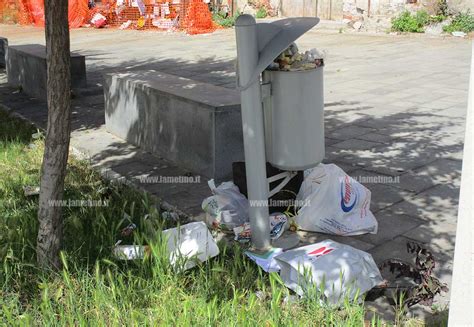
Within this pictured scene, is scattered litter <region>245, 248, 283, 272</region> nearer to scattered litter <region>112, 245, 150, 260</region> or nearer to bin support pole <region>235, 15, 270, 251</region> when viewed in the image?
bin support pole <region>235, 15, 270, 251</region>

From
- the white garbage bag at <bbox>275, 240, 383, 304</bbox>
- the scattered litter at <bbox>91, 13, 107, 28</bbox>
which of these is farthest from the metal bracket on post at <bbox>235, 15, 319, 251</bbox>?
the scattered litter at <bbox>91, 13, 107, 28</bbox>

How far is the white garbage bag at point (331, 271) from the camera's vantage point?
137 inches

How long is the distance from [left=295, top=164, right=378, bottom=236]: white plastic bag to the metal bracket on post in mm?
408

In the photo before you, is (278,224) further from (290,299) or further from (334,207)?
(290,299)

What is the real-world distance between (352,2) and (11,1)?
13.4m

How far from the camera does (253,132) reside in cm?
422

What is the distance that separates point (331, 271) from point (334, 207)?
1016 millimetres

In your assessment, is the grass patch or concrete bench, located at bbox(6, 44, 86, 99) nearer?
concrete bench, located at bbox(6, 44, 86, 99)

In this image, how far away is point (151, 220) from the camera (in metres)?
4.64

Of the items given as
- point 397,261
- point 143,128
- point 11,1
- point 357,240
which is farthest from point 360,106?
point 11,1

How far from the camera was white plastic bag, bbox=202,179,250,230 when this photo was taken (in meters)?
4.70

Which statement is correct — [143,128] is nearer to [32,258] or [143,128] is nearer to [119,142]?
[119,142]

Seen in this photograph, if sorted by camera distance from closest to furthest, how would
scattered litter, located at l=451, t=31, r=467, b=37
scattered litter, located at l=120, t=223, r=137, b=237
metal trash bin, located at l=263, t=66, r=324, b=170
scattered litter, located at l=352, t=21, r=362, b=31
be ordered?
metal trash bin, located at l=263, t=66, r=324, b=170 < scattered litter, located at l=120, t=223, r=137, b=237 < scattered litter, located at l=451, t=31, r=467, b=37 < scattered litter, located at l=352, t=21, r=362, b=31

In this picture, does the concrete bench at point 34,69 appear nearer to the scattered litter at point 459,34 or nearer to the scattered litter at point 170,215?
the scattered litter at point 170,215
